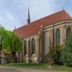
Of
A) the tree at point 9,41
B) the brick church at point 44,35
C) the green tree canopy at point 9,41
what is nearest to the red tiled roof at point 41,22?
the brick church at point 44,35

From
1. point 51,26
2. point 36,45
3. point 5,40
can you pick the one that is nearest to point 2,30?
point 5,40

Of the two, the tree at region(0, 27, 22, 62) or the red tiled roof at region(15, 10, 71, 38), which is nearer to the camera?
the red tiled roof at region(15, 10, 71, 38)

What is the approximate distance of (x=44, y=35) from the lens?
8619cm

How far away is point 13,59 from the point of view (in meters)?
99.3

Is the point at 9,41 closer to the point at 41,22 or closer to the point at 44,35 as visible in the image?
the point at 44,35

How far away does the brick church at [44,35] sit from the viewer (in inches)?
3046

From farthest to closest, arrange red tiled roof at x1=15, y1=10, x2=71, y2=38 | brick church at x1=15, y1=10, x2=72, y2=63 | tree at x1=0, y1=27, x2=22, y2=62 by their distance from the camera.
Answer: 1. tree at x1=0, y1=27, x2=22, y2=62
2. red tiled roof at x1=15, y1=10, x2=71, y2=38
3. brick church at x1=15, y1=10, x2=72, y2=63

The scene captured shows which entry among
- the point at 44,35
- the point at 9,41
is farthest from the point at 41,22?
the point at 9,41

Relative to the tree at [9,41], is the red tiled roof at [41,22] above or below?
above

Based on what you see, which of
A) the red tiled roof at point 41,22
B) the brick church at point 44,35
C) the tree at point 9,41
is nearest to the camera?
the brick church at point 44,35

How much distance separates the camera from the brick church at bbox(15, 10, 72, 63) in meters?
77.4

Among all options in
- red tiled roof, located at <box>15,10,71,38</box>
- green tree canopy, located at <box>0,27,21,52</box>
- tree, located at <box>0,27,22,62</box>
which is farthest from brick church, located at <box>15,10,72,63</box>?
green tree canopy, located at <box>0,27,21,52</box>

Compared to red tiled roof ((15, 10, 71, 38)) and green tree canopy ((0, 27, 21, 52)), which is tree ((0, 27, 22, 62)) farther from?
red tiled roof ((15, 10, 71, 38))

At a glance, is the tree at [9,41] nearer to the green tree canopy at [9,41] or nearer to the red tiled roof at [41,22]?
the green tree canopy at [9,41]
